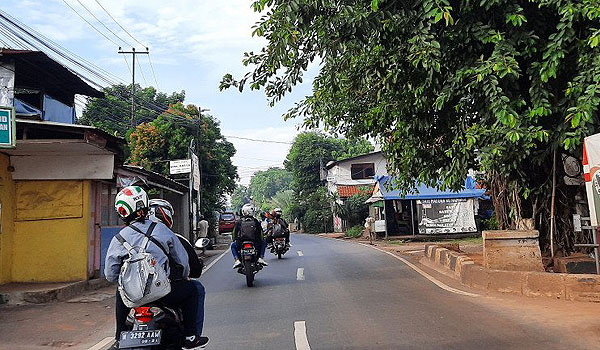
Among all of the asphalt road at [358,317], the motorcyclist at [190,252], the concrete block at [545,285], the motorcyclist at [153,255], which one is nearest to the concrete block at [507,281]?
the concrete block at [545,285]

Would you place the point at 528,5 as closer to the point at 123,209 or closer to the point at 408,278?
the point at 408,278

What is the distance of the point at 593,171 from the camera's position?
25.4ft

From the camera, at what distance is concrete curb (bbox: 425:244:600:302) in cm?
796

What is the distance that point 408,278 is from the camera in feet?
38.3

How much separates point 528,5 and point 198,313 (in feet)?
24.5

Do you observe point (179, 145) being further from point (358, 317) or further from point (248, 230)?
point (358, 317)

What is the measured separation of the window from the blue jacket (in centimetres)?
4236

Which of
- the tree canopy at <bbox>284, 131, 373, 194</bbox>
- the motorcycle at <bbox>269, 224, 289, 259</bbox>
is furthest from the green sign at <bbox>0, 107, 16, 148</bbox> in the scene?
the tree canopy at <bbox>284, 131, 373, 194</bbox>

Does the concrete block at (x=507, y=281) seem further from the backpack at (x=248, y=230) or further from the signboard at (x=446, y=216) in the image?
the signboard at (x=446, y=216)

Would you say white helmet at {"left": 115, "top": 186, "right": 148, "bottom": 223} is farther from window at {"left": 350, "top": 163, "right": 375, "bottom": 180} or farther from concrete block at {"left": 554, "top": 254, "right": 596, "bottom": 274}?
window at {"left": 350, "top": 163, "right": 375, "bottom": 180}

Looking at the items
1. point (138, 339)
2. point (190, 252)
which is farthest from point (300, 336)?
point (138, 339)

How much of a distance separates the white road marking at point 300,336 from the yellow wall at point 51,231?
22.1ft

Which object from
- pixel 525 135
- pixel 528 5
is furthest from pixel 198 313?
pixel 528 5

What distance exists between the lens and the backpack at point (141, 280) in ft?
13.3
